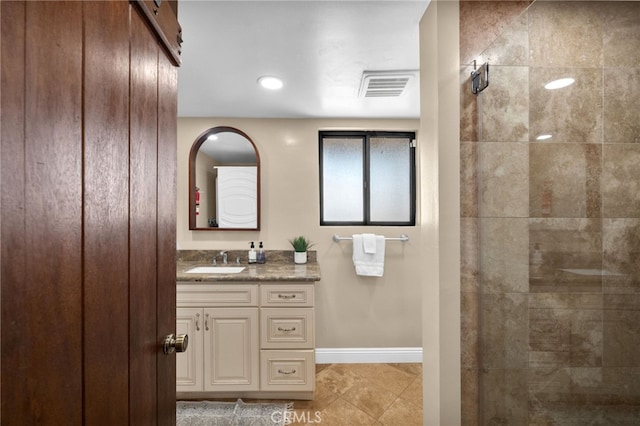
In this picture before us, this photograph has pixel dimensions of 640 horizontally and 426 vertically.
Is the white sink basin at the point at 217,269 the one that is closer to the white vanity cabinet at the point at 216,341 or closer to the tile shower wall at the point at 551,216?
the white vanity cabinet at the point at 216,341

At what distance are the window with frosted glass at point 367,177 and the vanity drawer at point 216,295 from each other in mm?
993

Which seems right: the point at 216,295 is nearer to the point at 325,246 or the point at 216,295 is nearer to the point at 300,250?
the point at 300,250

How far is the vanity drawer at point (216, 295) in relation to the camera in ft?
6.63

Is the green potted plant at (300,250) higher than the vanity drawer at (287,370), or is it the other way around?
the green potted plant at (300,250)

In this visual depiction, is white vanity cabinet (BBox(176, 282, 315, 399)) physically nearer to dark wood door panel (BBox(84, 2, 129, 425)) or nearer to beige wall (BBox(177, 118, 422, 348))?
beige wall (BBox(177, 118, 422, 348))

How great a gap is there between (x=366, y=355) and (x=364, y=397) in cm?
49

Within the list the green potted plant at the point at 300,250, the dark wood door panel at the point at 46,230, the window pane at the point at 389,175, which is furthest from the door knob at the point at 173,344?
the window pane at the point at 389,175

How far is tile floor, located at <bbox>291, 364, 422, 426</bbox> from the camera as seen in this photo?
74.6 inches

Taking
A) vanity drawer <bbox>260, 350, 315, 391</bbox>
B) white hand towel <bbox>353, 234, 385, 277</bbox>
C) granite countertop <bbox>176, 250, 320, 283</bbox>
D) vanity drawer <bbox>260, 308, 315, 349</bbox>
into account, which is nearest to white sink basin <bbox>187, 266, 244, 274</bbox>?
granite countertop <bbox>176, 250, 320, 283</bbox>

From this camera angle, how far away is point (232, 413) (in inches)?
76.3

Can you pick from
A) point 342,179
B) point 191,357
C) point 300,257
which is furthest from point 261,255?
point 342,179

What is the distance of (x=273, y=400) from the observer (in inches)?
81.6

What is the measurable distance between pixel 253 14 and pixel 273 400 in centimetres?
239

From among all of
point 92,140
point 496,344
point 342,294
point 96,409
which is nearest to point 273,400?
point 342,294
